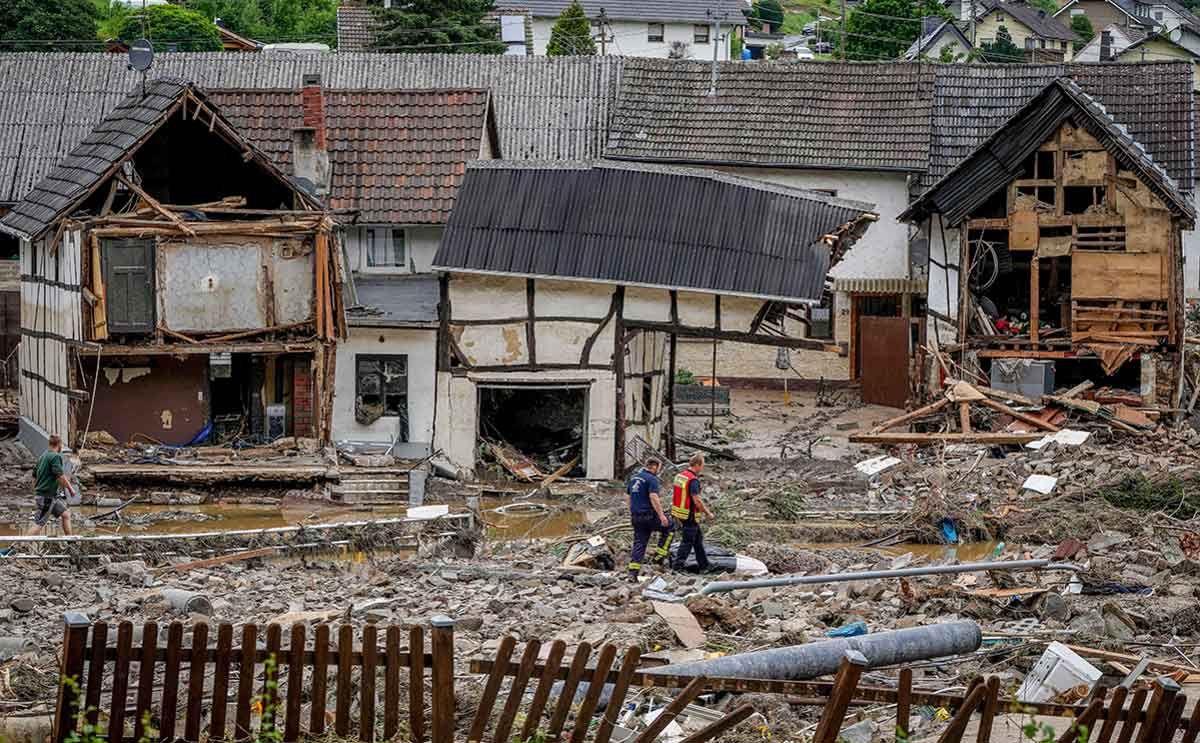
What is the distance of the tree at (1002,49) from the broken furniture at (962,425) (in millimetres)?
48826

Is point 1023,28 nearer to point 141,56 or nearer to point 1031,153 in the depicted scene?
point 1031,153

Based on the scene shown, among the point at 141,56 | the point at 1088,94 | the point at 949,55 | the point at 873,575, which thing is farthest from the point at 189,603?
the point at 949,55

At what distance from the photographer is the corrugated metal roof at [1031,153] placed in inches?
1420

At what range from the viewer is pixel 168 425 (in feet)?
103

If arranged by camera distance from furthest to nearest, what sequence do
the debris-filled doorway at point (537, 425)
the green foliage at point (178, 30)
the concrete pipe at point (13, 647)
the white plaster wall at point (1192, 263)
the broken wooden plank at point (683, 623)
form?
the green foliage at point (178, 30) < the white plaster wall at point (1192, 263) < the debris-filled doorway at point (537, 425) < the broken wooden plank at point (683, 623) < the concrete pipe at point (13, 647)

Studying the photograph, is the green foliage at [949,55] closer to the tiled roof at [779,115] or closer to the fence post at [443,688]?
the tiled roof at [779,115]

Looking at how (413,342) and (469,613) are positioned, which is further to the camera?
(413,342)

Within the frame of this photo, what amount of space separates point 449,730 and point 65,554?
11.0 m

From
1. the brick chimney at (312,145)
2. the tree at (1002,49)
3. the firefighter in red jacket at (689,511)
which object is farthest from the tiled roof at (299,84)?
the tree at (1002,49)

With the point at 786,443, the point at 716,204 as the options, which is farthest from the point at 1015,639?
the point at 786,443

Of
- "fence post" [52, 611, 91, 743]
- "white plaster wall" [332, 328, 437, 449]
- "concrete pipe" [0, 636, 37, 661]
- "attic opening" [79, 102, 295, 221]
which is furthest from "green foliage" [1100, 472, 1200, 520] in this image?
"fence post" [52, 611, 91, 743]

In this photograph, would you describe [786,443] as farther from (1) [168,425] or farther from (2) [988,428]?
(1) [168,425]

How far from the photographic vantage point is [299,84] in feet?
166

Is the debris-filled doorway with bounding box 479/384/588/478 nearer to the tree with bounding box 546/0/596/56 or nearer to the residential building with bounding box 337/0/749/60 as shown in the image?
the tree with bounding box 546/0/596/56
